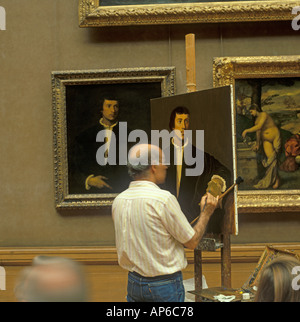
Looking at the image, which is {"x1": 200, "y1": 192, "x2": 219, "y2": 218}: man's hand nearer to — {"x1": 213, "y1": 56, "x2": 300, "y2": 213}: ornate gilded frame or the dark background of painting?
the dark background of painting

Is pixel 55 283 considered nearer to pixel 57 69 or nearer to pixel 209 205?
pixel 209 205

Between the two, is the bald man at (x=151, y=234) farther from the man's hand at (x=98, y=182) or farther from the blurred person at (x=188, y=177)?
the man's hand at (x=98, y=182)

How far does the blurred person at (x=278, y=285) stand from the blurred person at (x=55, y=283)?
0.82m

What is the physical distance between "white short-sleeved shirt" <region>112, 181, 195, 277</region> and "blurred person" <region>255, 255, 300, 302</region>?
1504 millimetres

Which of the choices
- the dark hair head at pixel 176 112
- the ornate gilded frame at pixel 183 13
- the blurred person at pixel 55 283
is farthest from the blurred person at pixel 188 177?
the blurred person at pixel 55 283

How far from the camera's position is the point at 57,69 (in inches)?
248

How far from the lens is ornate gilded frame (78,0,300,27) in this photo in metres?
6.02

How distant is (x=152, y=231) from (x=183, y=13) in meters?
3.41

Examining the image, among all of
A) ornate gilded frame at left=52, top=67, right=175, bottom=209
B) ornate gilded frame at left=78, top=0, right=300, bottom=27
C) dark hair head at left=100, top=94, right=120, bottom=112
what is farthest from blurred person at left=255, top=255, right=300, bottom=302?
ornate gilded frame at left=78, top=0, right=300, bottom=27

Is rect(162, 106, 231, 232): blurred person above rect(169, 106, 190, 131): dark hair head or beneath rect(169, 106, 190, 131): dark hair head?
beneath

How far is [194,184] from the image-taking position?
4633 millimetres

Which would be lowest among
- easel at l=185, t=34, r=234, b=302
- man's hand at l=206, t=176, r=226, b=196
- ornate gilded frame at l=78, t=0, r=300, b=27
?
easel at l=185, t=34, r=234, b=302

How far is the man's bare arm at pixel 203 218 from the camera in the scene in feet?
12.3
